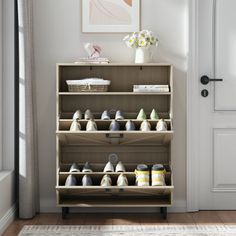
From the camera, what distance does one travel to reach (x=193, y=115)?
4230mm

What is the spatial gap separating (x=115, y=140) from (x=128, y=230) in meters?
0.73

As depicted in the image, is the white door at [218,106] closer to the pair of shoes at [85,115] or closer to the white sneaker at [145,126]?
the white sneaker at [145,126]

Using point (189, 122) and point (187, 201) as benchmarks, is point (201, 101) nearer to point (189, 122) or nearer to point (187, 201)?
point (189, 122)

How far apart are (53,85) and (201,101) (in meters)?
1.23

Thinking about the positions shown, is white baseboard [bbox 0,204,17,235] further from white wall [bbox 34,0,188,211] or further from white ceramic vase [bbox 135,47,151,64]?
white ceramic vase [bbox 135,47,151,64]

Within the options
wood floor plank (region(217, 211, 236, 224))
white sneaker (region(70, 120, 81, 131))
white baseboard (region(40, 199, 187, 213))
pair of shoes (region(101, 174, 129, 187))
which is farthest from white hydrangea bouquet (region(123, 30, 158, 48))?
wood floor plank (region(217, 211, 236, 224))

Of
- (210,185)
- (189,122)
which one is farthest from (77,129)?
(210,185)

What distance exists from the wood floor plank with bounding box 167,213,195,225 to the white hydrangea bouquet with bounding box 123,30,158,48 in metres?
1.37

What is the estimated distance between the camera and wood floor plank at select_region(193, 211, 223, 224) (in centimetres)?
396

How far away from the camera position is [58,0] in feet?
13.7

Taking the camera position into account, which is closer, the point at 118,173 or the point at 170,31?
the point at 118,173

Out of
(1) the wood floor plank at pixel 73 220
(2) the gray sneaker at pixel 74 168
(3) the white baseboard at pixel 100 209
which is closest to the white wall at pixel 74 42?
(3) the white baseboard at pixel 100 209

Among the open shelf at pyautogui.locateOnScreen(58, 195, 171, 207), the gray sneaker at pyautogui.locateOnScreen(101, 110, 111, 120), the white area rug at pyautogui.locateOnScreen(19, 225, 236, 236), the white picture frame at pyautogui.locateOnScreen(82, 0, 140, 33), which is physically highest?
the white picture frame at pyautogui.locateOnScreen(82, 0, 140, 33)

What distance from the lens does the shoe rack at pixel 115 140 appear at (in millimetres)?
4012
